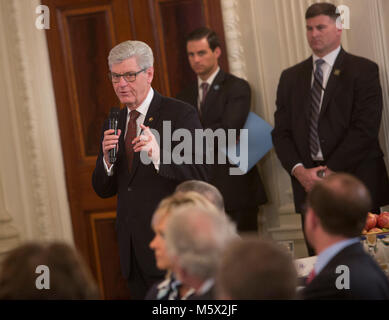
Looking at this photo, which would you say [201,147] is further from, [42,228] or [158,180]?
[42,228]

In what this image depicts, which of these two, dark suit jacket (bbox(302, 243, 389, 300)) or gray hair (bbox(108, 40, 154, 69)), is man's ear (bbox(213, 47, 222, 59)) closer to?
gray hair (bbox(108, 40, 154, 69))

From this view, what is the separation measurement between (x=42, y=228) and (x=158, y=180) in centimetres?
233

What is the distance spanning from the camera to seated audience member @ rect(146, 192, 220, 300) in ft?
6.60

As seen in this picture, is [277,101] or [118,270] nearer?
[277,101]

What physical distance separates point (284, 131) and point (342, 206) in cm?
210

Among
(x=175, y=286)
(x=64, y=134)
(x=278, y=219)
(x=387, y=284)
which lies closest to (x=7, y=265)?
(x=175, y=286)

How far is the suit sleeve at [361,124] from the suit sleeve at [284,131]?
0.27 metres

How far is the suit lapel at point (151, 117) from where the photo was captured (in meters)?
3.02

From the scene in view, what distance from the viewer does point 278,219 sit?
15.1 ft

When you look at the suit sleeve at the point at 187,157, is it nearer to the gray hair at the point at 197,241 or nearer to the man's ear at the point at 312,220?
the man's ear at the point at 312,220

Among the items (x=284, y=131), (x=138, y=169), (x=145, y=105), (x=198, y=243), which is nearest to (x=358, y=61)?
(x=284, y=131)

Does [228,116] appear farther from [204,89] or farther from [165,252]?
[165,252]

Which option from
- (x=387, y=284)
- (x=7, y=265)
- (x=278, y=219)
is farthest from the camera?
(x=278, y=219)

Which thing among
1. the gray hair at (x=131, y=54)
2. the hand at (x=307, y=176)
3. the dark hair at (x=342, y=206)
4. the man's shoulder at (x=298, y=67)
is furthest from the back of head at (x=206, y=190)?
the man's shoulder at (x=298, y=67)
